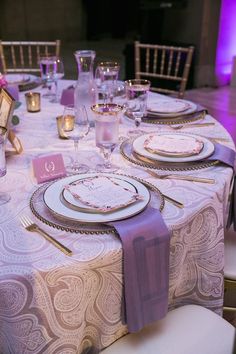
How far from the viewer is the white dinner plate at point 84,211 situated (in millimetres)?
910

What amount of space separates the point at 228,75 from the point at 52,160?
4903 mm

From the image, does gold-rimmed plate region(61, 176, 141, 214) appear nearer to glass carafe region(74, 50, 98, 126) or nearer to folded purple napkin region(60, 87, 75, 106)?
glass carafe region(74, 50, 98, 126)

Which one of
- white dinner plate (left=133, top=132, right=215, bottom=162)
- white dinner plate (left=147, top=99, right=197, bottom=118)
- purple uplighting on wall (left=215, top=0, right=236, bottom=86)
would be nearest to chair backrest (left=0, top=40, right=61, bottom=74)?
white dinner plate (left=147, top=99, right=197, bottom=118)

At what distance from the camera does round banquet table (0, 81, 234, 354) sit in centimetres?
79

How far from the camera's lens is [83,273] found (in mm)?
815

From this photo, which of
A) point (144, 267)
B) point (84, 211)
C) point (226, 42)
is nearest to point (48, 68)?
point (84, 211)

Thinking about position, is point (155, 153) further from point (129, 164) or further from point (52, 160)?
point (52, 160)

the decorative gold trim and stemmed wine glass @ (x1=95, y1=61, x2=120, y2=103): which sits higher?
stemmed wine glass @ (x1=95, y1=61, x2=120, y2=103)

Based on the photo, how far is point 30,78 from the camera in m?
2.21

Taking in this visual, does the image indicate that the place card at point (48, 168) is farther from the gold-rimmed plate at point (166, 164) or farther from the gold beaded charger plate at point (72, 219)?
the gold-rimmed plate at point (166, 164)

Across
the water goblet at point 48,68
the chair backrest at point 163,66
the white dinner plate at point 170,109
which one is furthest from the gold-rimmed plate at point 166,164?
the chair backrest at point 163,66

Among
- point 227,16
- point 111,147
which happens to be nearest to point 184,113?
point 111,147

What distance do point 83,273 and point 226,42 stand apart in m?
5.14

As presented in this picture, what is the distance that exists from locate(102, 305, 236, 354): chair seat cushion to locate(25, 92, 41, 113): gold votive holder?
1110 millimetres
